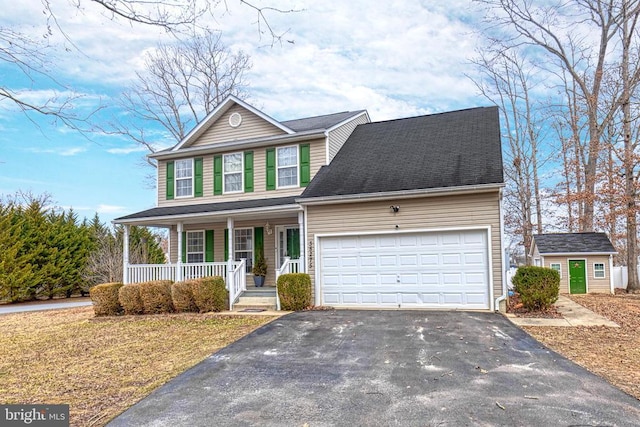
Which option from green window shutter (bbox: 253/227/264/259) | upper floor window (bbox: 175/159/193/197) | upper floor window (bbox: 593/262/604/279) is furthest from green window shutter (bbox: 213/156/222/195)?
upper floor window (bbox: 593/262/604/279)

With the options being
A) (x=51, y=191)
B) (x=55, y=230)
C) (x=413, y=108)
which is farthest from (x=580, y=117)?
(x=51, y=191)

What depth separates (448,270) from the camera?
10461 mm

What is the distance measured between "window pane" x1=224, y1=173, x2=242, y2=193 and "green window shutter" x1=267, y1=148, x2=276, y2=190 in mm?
1188

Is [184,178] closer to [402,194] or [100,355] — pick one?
[402,194]

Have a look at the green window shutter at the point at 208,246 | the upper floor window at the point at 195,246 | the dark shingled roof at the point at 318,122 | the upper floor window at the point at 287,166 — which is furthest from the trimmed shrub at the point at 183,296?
the dark shingled roof at the point at 318,122

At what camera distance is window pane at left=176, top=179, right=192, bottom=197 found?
50.8 feet

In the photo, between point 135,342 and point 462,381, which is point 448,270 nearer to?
point 462,381

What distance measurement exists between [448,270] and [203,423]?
7622 millimetres

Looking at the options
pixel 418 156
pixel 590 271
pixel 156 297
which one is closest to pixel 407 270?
pixel 418 156

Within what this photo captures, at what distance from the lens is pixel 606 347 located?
7000 millimetres

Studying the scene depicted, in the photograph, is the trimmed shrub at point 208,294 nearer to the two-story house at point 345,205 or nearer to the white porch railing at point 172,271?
the two-story house at point 345,205

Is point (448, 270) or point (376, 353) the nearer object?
point (376, 353)

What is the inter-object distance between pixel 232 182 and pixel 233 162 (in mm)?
711

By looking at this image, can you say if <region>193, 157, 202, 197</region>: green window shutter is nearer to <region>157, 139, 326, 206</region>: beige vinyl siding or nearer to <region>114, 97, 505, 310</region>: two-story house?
<region>114, 97, 505, 310</region>: two-story house
